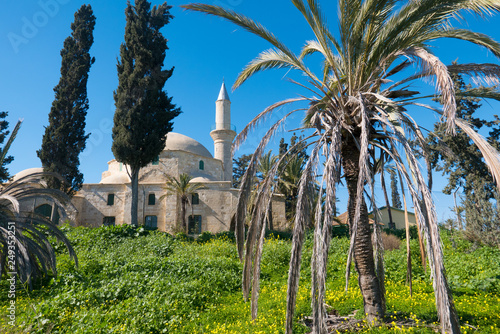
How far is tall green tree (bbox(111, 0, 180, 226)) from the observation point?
58.7 feet

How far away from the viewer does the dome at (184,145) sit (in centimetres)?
2780

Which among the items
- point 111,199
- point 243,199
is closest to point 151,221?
point 111,199

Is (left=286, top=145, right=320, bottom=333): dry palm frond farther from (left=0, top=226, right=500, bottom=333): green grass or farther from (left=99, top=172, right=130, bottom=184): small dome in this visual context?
(left=99, top=172, right=130, bottom=184): small dome

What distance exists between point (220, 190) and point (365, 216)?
20035 millimetres

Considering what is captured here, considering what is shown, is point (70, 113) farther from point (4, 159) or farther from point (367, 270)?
point (367, 270)

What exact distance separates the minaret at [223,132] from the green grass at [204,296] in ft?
57.7

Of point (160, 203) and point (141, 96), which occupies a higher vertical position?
point (141, 96)

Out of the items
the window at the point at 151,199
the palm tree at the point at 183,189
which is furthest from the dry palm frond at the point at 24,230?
the window at the point at 151,199

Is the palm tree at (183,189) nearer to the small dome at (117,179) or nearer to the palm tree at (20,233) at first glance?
the small dome at (117,179)

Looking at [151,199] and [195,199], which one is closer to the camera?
[151,199]

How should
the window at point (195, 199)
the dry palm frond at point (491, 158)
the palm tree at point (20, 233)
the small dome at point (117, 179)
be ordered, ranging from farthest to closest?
the small dome at point (117, 179), the window at point (195, 199), the palm tree at point (20, 233), the dry palm frond at point (491, 158)

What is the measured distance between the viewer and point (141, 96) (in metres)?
18.6

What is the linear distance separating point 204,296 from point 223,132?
833 inches

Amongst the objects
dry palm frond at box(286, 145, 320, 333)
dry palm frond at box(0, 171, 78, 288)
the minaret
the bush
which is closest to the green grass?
dry palm frond at box(0, 171, 78, 288)
